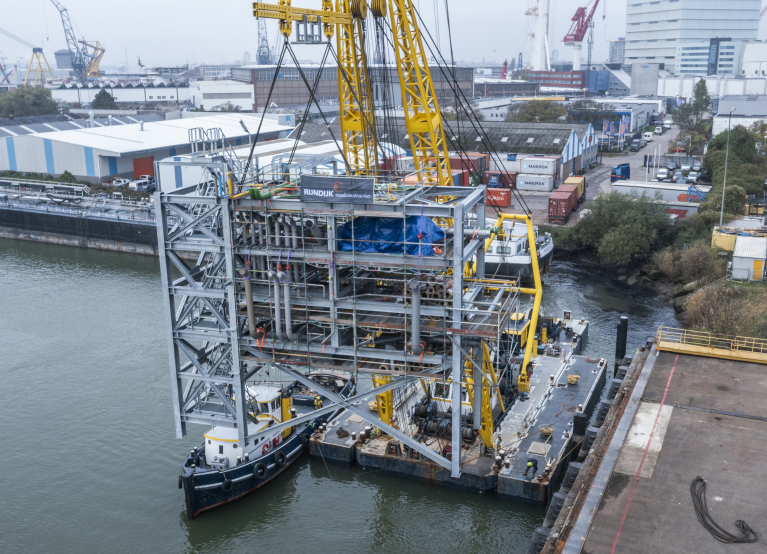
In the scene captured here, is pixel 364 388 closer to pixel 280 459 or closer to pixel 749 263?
pixel 280 459

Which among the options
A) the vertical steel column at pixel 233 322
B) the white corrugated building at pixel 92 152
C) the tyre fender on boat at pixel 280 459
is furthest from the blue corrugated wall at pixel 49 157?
the tyre fender on boat at pixel 280 459

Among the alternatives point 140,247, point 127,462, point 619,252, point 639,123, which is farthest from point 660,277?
point 639,123

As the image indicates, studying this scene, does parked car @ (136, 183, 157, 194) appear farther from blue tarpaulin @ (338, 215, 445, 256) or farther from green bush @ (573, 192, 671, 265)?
blue tarpaulin @ (338, 215, 445, 256)

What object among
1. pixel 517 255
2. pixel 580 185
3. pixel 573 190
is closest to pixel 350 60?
pixel 517 255

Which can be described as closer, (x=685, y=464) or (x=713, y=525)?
(x=713, y=525)

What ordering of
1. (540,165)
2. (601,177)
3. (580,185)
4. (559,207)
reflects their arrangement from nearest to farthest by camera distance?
1. (559,207)
2. (580,185)
3. (540,165)
4. (601,177)

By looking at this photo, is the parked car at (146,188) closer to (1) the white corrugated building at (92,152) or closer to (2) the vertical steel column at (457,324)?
(1) the white corrugated building at (92,152)
